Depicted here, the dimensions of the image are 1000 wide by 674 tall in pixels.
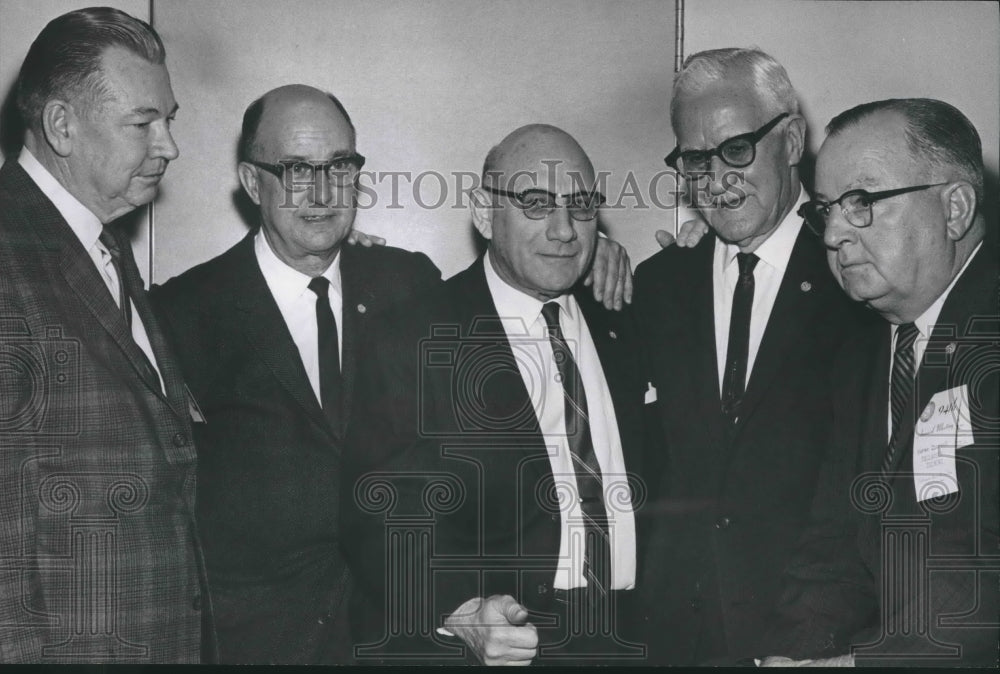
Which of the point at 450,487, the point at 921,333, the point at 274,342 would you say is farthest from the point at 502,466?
the point at 921,333

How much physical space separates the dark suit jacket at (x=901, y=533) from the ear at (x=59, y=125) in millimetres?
1890

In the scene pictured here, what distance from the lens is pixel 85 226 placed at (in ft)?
8.46

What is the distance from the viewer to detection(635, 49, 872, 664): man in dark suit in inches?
107

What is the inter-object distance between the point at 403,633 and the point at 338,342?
0.72 m

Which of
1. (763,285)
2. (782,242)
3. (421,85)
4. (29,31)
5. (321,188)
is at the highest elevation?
(29,31)

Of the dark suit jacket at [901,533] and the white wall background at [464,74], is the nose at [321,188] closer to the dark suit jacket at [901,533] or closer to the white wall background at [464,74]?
the white wall background at [464,74]

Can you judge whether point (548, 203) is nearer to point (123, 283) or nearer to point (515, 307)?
point (515, 307)

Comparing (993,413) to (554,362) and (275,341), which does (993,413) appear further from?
(275,341)

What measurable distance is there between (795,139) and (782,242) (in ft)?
0.85

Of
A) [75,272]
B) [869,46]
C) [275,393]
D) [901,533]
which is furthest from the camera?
[869,46]

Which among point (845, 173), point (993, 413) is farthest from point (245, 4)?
point (993, 413)

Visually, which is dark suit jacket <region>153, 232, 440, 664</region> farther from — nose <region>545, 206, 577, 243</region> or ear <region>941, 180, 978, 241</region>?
ear <region>941, 180, 978, 241</region>

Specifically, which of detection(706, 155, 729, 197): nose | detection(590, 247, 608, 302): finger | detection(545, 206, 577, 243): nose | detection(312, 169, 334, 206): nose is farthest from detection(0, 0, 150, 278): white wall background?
detection(706, 155, 729, 197): nose

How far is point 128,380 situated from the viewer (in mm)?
2541
